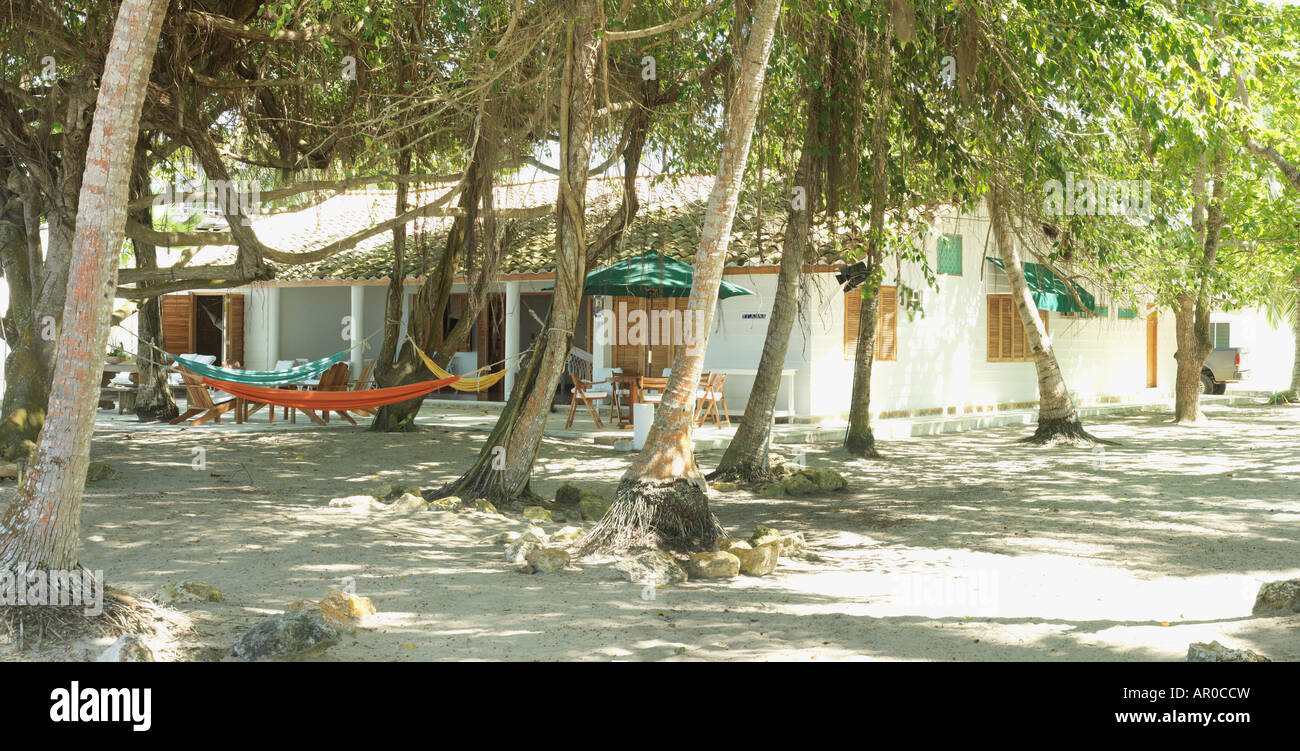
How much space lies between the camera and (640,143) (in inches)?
371

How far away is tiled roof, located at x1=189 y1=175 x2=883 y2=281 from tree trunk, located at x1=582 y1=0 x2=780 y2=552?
12.7 ft

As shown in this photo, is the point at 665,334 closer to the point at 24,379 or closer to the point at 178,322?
the point at 24,379

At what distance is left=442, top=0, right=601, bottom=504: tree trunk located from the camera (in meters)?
7.49

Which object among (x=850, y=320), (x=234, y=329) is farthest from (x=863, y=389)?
(x=234, y=329)

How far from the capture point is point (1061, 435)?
13398mm

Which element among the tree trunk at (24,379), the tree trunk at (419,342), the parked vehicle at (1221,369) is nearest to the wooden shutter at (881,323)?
the tree trunk at (419,342)

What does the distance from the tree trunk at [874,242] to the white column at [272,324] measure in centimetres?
1182

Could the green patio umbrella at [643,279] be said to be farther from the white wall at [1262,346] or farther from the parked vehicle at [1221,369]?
the white wall at [1262,346]

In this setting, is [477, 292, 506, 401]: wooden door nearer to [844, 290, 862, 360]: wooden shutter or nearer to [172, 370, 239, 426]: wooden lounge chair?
[172, 370, 239, 426]: wooden lounge chair

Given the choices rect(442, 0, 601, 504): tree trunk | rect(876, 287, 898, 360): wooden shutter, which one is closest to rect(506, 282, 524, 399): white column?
rect(876, 287, 898, 360): wooden shutter

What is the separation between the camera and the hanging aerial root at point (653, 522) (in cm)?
638

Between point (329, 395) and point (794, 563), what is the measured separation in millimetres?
5566

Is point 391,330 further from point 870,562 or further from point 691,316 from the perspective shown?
point 870,562
